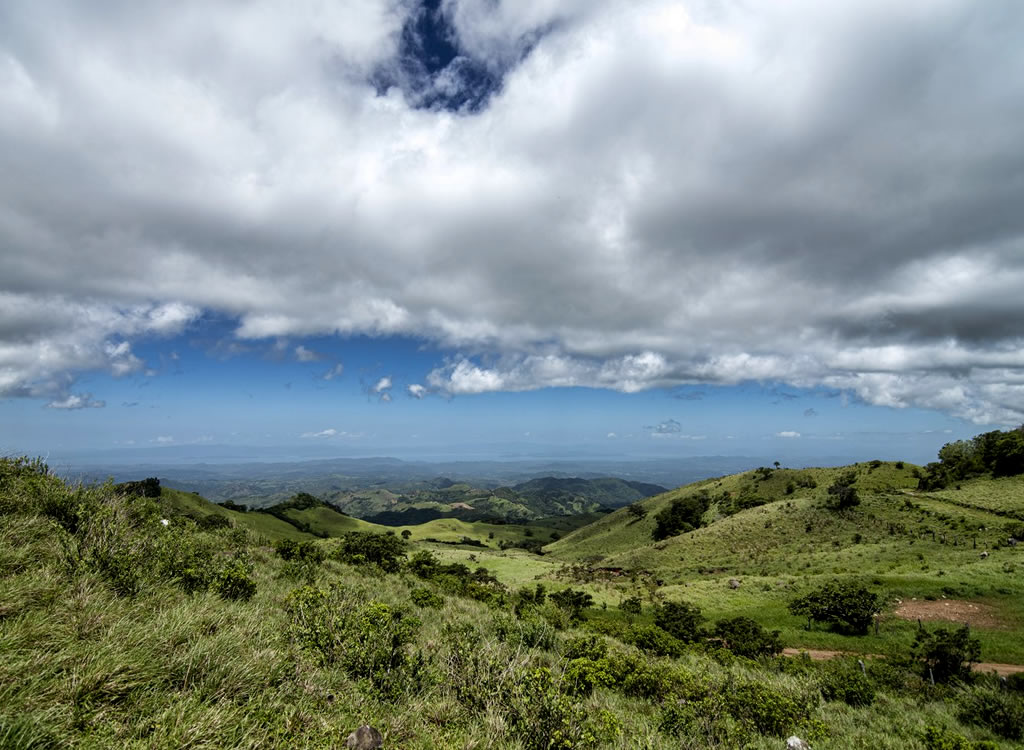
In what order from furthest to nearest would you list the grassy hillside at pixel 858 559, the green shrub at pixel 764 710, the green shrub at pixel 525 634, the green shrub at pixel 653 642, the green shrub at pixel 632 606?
the green shrub at pixel 632 606
the grassy hillside at pixel 858 559
the green shrub at pixel 653 642
the green shrub at pixel 525 634
the green shrub at pixel 764 710

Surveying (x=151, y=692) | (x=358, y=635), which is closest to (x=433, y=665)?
(x=358, y=635)

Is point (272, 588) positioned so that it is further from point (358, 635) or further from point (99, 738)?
point (99, 738)

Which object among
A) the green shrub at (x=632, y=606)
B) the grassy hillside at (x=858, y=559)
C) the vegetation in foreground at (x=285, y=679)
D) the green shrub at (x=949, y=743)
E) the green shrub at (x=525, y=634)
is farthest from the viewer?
the green shrub at (x=632, y=606)

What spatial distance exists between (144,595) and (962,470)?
129193 millimetres

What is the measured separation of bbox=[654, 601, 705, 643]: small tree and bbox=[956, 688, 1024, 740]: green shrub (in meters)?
16.0

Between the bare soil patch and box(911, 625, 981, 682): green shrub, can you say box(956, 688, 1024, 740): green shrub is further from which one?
the bare soil patch

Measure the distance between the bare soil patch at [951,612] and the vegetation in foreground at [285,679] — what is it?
70.1ft

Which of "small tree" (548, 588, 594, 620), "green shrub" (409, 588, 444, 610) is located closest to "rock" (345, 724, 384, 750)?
"green shrub" (409, 588, 444, 610)

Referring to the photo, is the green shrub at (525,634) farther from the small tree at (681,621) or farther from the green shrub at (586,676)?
the small tree at (681,621)

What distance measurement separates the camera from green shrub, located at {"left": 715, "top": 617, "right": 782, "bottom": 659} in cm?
2715

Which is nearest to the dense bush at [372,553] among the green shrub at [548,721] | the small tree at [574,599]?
the small tree at [574,599]

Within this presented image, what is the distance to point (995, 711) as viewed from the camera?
568 inches

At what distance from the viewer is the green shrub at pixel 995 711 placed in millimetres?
13709

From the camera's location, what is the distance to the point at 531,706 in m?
7.44
